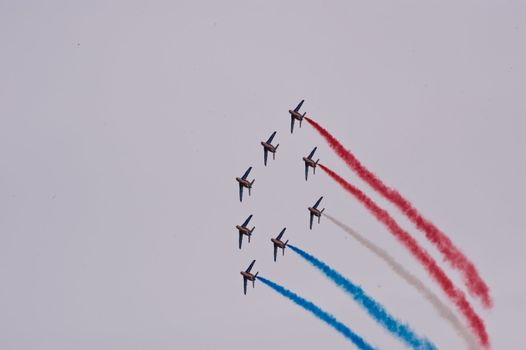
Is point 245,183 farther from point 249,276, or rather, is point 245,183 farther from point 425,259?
point 425,259

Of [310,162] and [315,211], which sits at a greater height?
[310,162]

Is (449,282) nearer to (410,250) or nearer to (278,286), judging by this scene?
(410,250)

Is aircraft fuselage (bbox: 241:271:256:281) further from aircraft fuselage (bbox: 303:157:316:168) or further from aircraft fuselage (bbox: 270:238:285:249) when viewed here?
aircraft fuselage (bbox: 303:157:316:168)

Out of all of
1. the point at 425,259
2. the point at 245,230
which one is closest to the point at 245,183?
the point at 245,230

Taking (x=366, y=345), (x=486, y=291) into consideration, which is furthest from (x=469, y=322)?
(x=366, y=345)

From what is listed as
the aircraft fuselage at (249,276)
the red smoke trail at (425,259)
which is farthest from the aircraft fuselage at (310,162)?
the aircraft fuselage at (249,276)

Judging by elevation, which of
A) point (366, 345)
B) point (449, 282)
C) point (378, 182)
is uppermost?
point (378, 182)

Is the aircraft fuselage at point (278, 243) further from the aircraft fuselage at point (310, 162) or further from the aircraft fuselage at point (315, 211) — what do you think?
the aircraft fuselage at point (310, 162)
